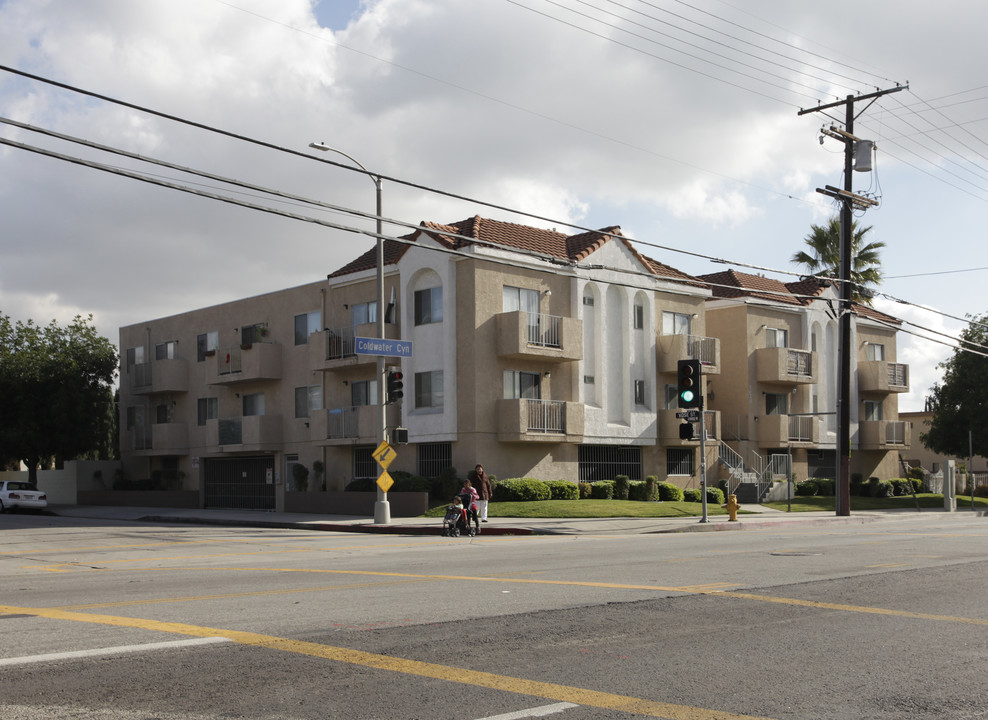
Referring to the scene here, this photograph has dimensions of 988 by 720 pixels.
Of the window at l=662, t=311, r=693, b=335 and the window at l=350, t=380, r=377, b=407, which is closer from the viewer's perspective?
the window at l=350, t=380, r=377, b=407

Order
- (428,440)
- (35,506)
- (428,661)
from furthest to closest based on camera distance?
(35,506), (428,440), (428,661)

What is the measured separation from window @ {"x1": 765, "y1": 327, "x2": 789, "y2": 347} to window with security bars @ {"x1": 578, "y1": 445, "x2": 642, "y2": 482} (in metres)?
9.75

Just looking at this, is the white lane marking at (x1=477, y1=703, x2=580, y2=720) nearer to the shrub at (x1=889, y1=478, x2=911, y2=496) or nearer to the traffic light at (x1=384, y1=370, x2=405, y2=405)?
the traffic light at (x1=384, y1=370, x2=405, y2=405)

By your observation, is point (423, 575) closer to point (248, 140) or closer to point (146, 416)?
point (248, 140)

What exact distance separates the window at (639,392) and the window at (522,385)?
4.96 metres

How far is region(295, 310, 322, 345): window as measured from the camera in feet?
129

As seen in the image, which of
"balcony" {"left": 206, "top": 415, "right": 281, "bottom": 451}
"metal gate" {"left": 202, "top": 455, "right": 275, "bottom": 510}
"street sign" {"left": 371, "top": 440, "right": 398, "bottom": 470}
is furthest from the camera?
"metal gate" {"left": 202, "top": 455, "right": 275, "bottom": 510}

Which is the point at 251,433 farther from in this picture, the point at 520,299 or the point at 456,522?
the point at 456,522

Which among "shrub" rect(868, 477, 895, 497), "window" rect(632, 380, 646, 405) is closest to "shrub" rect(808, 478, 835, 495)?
"shrub" rect(868, 477, 895, 497)

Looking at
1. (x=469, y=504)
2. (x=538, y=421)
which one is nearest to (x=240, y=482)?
(x=538, y=421)

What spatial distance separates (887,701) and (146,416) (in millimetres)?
45870

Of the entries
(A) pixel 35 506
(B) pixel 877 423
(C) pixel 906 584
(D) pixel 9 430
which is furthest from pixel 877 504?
(D) pixel 9 430

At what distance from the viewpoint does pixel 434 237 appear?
35.2 metres

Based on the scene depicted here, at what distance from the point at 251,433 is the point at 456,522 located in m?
18.3
